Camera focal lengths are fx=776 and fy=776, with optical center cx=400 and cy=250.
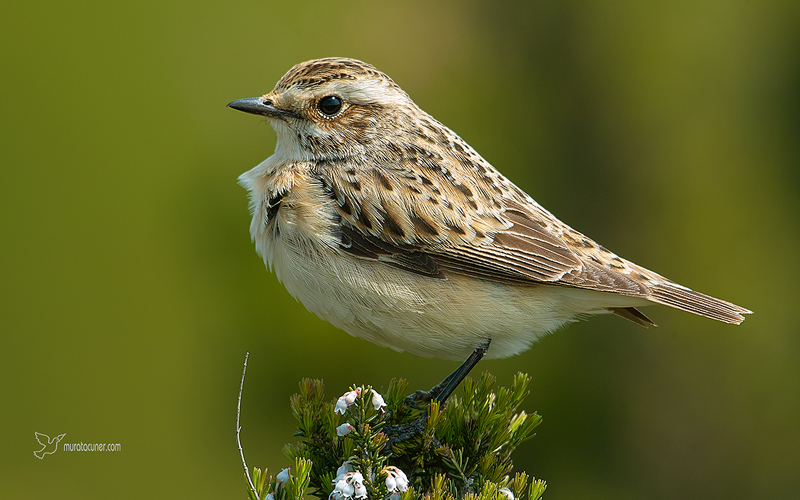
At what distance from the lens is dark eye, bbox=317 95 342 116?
15.3ft

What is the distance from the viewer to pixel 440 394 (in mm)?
4418

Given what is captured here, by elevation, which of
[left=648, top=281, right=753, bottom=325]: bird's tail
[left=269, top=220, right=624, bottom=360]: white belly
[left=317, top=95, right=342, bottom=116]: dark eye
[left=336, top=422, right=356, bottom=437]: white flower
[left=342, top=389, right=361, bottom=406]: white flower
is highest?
[left=317, top=95, right=342, bottom=116]: dark eye

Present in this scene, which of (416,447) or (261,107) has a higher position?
(261,107)

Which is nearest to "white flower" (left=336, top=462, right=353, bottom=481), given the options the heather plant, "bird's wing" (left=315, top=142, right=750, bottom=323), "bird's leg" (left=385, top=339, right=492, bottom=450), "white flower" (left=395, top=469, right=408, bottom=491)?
the heather plant

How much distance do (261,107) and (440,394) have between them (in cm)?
197

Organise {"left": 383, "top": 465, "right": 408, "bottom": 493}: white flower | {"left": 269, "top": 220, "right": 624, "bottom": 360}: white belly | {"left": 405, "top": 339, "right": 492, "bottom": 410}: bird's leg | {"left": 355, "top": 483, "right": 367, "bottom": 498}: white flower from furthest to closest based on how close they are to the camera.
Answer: {"left": 405, "top": 339, "right": 492, "bottom": 410}: bird's leg, {"left": 269, "top": 220, "right": 624, "bottom": 360}: white belly, {"left": 383, "top": 465, "right": 408, "bottom": 493}: white flower, {"left": 355, "top": 483, "right": 367, "bottom": 498}: white flower

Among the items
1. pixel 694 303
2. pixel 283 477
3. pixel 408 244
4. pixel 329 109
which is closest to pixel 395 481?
pixel 283 477

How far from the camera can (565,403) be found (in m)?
6.30

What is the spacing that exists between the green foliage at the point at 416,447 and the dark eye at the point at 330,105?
1.74 m

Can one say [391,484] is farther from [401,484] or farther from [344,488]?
[344,488]

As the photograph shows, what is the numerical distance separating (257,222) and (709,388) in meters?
4.07

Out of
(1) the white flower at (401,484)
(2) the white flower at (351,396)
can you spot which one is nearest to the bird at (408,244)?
(2) the white flower at (351,396)

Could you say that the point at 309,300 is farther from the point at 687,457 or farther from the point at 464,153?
the point at 687,457

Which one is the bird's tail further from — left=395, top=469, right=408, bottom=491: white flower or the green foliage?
left=395, top=469, right=408, bottom=491: white flower
